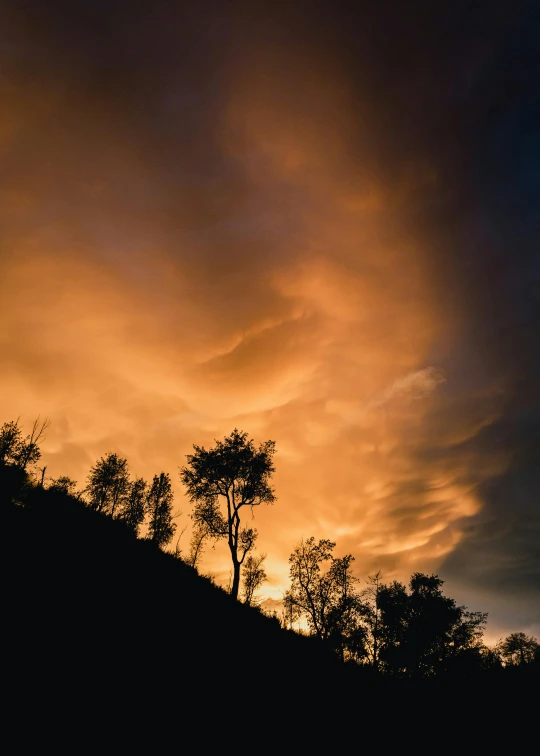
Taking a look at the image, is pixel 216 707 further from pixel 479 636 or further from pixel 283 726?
pixel 479 636

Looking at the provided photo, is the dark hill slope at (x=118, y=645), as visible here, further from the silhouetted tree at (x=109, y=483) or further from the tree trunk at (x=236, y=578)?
the silhouetted tree at (x=109, y=483)

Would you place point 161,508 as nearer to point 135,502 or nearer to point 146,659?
point 135,502

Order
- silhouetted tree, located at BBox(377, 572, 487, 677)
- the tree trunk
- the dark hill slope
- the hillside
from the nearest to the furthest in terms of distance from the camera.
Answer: the hillside, the dark hill slope, the tree trunk, silhouetted tree, located at BBox(377, 572, 487, 677)

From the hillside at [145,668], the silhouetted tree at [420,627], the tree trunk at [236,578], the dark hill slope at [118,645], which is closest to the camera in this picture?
the hillside at [145,668]

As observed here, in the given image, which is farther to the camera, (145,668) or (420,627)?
(420,627)

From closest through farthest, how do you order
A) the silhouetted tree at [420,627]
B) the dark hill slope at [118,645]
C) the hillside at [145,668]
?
the hillside at [145,668] < the dark hill slope at [118,645] < the silhouetted tree at [420,627]

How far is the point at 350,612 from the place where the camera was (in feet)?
168

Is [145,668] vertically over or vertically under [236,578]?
under

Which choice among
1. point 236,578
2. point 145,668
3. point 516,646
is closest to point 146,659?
point 145,668

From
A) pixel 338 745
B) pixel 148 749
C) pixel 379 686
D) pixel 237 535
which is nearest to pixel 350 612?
pixel 237 535

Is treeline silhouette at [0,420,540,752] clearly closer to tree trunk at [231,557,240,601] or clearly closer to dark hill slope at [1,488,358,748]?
dark hill slope at [1,488,358,748]

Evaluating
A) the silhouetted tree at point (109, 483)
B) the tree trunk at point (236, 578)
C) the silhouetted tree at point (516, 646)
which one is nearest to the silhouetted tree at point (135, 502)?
the silhouetted tree at point (109, 483)

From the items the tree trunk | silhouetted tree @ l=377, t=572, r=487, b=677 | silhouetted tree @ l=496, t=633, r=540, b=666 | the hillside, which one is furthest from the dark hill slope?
silhouetted tree @ l=496, t=633, r=540, b=666

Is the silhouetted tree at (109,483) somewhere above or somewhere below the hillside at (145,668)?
above
